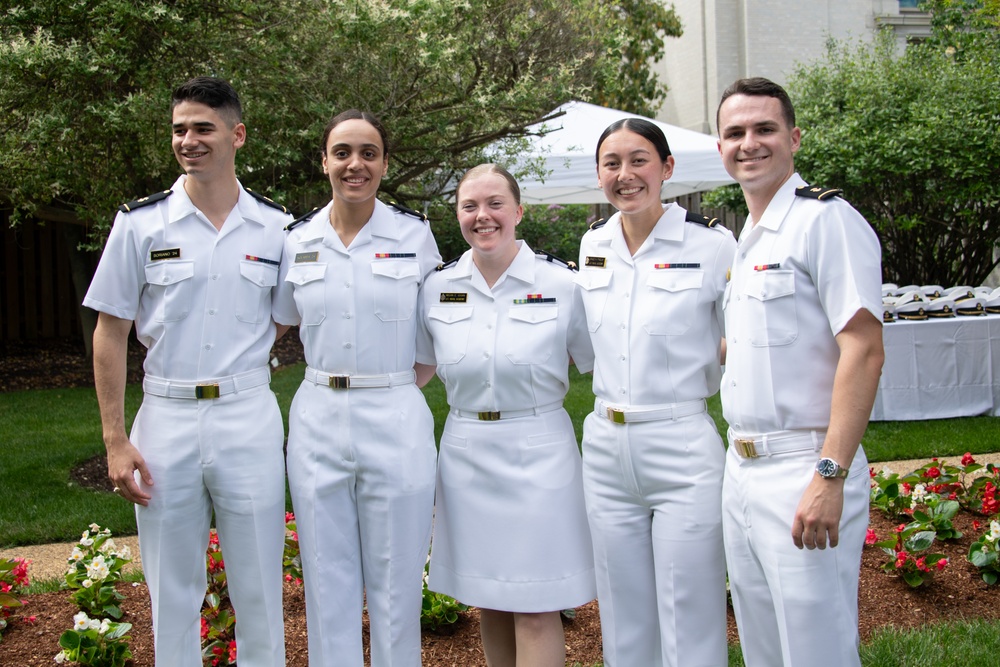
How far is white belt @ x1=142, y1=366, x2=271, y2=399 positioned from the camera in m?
3.04

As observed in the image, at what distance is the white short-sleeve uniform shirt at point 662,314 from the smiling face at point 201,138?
4.37 feet

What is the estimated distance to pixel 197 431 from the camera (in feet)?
9.87

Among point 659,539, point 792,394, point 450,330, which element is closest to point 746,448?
point 792,394

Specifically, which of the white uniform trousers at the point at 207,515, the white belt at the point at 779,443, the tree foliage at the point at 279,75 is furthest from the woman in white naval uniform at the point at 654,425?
the tree foliage at the point at 279,75

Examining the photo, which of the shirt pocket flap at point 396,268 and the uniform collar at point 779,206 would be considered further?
the shirt pocket flap at point 396,268

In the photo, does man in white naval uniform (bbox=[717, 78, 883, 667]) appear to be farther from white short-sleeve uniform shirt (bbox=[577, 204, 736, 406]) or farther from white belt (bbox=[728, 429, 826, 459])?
white short-sleeve uniform shirt (bbox=[577, 204, 736, 406])

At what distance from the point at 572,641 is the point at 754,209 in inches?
81.6

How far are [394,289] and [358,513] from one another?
78 centimetres

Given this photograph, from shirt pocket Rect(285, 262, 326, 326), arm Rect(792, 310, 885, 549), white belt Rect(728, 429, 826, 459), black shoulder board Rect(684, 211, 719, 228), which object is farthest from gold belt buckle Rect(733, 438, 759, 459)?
shirt pocket Rect(285, 262, 326, 326)

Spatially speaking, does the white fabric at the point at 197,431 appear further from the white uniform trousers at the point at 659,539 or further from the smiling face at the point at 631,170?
the smiling face at the point at 631,170

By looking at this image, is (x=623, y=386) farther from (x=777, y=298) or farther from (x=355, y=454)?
(x=355, y=454)

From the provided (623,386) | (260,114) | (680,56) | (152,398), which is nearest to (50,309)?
(260,114)

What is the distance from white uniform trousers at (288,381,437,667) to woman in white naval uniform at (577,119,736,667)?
24.4 inches

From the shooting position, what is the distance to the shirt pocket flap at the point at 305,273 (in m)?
3.18
